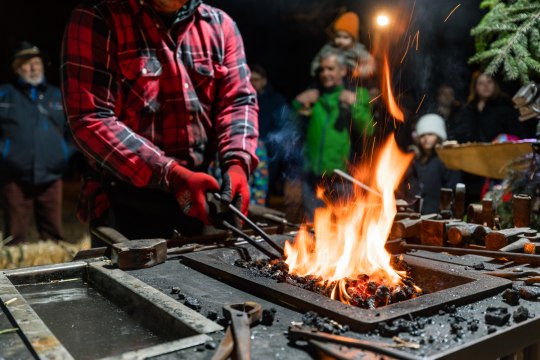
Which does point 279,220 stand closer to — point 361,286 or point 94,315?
point 361,286

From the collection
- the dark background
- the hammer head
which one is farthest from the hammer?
the dark background

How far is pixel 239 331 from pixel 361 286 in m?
0.94

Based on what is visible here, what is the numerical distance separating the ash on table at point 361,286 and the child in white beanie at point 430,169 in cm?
352

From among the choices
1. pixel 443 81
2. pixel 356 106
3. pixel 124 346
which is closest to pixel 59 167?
pixel 356 106

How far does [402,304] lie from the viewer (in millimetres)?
1896

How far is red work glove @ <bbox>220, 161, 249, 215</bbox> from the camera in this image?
314 cm

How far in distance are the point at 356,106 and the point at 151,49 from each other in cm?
341

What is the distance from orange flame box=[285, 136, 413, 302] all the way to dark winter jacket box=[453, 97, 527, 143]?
3097mm

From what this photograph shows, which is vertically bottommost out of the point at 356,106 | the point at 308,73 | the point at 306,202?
the point at 306,202

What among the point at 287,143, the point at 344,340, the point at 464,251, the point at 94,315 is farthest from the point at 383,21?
the point at 344,340

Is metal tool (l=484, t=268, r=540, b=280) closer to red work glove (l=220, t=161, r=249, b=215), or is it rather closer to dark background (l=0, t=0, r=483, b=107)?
red work glove (l=220, t=161, r=249, b=215)

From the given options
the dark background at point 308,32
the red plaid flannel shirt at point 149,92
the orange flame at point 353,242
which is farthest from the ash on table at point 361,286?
the dark background at point 308,32

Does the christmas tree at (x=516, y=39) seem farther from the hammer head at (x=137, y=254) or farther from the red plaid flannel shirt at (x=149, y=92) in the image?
the hammer head at (x=137, y=254)

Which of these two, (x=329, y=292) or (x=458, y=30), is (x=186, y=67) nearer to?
(x=329, y=292)
